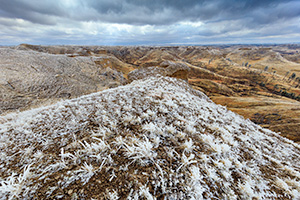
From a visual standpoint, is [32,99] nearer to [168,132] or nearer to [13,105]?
[13,105]

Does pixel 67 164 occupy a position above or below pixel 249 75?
above

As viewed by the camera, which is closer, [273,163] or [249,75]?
[273,163]

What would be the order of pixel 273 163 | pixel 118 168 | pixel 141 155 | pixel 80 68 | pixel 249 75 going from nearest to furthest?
pixel 118 168 → pixel 141 155 → pixel 273 163 → pixel 80 68 → pixel 249 75

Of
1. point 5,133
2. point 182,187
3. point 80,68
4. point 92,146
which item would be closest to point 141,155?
point 182,187

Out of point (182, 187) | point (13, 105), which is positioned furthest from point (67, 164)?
point (13, 105)

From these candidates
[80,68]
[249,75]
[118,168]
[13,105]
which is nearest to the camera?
[118,168]

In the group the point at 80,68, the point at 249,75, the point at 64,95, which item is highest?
the point at 80,68
